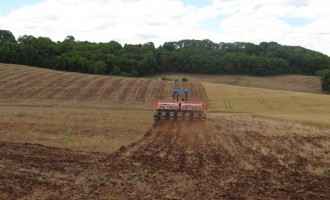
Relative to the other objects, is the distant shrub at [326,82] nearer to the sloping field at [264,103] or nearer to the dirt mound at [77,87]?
the sloping field at [264,103]

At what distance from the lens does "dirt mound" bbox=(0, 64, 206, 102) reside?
154 ft

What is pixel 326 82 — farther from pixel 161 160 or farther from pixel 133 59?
pixel 161 160

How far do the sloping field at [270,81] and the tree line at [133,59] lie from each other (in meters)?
3.99

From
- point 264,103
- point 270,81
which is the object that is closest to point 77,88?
point 264,103

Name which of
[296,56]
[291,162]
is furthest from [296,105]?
[296,56]

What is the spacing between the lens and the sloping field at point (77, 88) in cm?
4641

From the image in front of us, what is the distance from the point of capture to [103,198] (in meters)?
9.82

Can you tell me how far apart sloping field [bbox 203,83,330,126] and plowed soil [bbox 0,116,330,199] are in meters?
22.7

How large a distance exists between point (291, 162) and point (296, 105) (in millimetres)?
34127

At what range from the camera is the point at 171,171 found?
13.2 metres

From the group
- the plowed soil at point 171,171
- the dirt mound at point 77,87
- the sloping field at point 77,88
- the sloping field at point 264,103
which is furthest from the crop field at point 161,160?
the dirt mound at point 77,87

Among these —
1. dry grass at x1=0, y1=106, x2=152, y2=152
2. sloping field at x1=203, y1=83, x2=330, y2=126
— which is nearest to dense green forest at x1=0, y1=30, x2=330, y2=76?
sloping field at x1=203, y1=83, x2=330, y2=126

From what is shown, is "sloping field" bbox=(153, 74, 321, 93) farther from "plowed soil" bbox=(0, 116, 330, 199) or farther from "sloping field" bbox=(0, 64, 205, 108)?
"plowed soil" bbox=(0, 116, 330, 199)

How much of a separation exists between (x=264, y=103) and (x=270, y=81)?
44.0 meters
